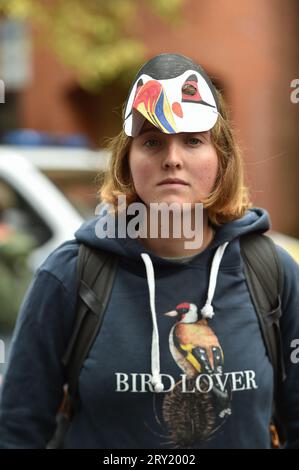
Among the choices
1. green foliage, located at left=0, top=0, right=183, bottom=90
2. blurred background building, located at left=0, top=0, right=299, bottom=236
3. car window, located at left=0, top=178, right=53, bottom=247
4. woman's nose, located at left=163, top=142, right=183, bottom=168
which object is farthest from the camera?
blurred background building, located at left=0, top=0, right=299, bottom=236

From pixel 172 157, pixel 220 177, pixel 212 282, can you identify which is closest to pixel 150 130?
pixel 172 157

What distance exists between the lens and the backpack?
6.27ft

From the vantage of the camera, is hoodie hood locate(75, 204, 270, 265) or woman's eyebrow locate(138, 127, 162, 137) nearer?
woman's eyebrow locate(138, 127, 162, 137)

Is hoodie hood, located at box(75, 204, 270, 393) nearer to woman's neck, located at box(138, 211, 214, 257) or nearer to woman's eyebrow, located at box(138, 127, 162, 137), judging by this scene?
woman's neck, located at box(138, 211, 214, 257)

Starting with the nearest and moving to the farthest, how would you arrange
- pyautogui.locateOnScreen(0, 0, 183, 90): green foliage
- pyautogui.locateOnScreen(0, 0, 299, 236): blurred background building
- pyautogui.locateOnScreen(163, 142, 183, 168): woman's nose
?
1. pyautogui.locateOnScreen(163, 142, 183, 168): woman's nose
2. pyautogui.locateOnScreen(0, 0, 183, 90): green foliage
3. pyautogui.locateOnScreen(0, 0, 299, 236): blurred background building

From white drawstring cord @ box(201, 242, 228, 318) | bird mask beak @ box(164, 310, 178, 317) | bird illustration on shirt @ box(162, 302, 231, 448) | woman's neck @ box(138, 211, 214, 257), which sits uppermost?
woman's neck @ box(138, 211, 214, 257)

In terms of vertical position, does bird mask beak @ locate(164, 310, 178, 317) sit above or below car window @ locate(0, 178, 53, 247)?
above

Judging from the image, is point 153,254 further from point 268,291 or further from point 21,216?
point 21,216

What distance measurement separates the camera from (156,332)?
187 cm

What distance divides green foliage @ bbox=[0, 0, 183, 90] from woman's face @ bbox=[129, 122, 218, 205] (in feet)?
19.6

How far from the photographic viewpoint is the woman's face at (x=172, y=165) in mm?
1813

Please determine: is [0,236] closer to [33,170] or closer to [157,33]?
[33,170]

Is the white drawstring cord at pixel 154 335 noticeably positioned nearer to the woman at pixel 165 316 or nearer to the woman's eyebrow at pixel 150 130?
the woman at pixel 165 316

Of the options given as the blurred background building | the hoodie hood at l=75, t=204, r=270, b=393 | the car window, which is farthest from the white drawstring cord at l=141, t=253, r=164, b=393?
the blurred background building
